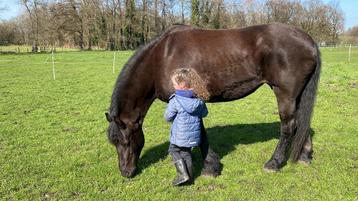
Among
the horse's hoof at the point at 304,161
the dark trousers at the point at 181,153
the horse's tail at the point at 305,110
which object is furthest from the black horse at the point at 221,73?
the dark trousers at the point at 181,153

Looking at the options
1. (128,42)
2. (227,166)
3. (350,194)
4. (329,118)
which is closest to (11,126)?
(227,166)

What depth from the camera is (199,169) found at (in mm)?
4766

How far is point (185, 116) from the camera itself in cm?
409

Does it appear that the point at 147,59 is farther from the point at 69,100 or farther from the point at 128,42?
the point at 128,42

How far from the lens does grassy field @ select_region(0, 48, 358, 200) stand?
4.05 metres

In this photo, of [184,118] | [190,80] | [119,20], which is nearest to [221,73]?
[190,80]

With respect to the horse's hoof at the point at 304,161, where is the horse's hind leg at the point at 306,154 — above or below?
above

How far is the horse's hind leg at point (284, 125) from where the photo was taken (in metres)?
4.59

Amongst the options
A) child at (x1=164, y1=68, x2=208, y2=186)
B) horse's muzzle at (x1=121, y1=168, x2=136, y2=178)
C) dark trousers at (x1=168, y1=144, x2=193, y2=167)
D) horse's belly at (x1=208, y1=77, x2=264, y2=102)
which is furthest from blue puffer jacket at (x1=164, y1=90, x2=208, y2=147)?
horse's muzzle at (x1=121, y1=168, x2=136, y2=178)

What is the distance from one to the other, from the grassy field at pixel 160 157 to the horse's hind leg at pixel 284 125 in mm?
144

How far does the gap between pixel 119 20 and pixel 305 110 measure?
1843 inches

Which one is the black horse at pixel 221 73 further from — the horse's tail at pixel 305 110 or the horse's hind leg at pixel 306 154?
the horse's hind leg at pixel 306 154

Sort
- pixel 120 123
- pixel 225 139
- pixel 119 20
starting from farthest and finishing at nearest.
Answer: pixel 119 20, pixel 225 139, pixel 120 123

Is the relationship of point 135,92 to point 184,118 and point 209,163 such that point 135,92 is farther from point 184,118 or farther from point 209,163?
point 209,163
